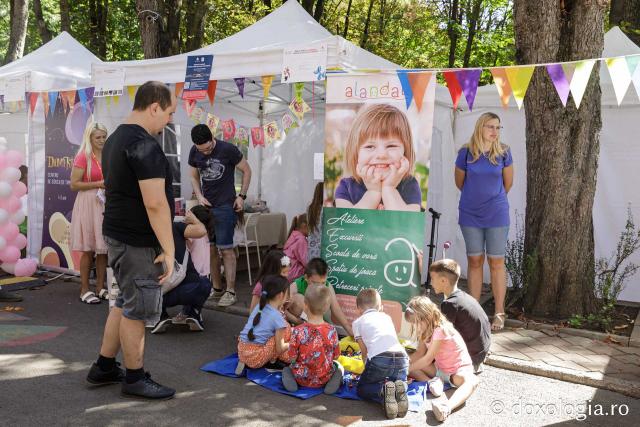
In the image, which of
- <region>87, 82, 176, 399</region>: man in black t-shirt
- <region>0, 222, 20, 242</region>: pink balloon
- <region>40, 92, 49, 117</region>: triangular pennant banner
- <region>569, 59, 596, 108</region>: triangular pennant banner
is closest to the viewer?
<region>87, 82, 176, 399</region>: man in black t-shirt

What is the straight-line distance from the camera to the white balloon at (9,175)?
275 inches

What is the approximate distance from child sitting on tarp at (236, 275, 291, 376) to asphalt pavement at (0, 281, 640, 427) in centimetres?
19

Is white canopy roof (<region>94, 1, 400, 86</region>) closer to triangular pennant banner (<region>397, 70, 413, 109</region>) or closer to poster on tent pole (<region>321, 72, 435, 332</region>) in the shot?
poster on tent pole (<region>321, 72, 435, 332</region>)

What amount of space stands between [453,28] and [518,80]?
13249 millimetres

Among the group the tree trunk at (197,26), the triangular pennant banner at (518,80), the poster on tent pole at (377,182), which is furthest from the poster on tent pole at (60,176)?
the tree trunk at (197,26)

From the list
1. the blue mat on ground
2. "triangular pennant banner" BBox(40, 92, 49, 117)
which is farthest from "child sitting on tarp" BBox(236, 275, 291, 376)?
"triangular pennant banner" BBox(40, 92, 49, 117)

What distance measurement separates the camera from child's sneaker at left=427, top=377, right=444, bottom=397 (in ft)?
12.8


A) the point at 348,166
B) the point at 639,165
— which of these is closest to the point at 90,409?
the point at 348,166

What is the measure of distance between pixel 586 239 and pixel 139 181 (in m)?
4.36

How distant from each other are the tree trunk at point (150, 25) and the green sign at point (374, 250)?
633 cm

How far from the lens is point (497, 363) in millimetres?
4586

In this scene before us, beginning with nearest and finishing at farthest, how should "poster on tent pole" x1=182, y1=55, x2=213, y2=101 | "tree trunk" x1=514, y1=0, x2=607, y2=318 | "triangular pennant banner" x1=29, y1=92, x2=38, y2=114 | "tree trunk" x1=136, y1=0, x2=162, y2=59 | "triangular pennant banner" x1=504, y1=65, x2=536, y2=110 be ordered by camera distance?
"triangular pennant banner" x1=504, y1=65, x2=536, y2=110 < "tree trunk" x1=514, y1=0, x2=607, y2=318 < "poster on tent pole" x1=182, y1=55, x2=213, y2=101 < "triangular pennant banner" x1=29, y1=92, x2=38, y2=114 < "tree trunk" x1=136, y1=0, x2=162, y2=59

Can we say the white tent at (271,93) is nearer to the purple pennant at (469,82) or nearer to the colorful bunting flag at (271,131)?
the colorful bunting flag at (271,131)

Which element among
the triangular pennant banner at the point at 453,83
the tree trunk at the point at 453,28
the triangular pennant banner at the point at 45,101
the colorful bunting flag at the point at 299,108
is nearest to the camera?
the triangular pennant banner at the point at 453,83
